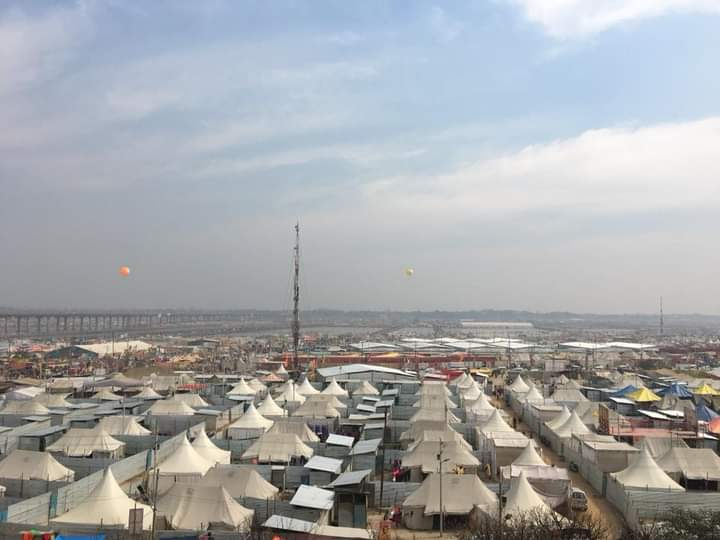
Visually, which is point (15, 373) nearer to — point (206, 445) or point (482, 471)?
point (206, 445)

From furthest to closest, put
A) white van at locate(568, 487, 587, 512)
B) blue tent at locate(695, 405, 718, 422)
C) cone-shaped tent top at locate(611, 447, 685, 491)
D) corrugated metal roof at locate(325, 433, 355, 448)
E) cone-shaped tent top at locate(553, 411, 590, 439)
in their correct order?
blue tent at locate(695, 405, 718, 422)
cone-shaped tent top at locate(553, 411, 590, 439)
corrugated metal roof at locate(325, 433, 355, 448)
cone-shaped tent top at locate(611, 447, 685, 491)
white van at locate(568, 487, 587, 512)

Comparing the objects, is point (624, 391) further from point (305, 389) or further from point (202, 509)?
point (202, 509)

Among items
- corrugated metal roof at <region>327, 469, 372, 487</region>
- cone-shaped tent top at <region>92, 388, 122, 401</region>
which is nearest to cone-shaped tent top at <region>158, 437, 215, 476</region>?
corrugated metal roof at <region>327, 469, 372, 487</region>

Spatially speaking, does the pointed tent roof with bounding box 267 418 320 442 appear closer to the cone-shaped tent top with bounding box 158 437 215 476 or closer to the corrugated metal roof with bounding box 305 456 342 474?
the cone-shaped tent top with bounding box 158 437 215 476

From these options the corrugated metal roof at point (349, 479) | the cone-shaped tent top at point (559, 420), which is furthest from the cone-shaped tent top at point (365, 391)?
the corrugated metal roof at point (349, 479)

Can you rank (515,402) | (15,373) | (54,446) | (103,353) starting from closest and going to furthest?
(54,446), (515,402), (15,373), (103,353)

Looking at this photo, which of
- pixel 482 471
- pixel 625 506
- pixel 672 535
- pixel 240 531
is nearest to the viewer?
pixel 672 535

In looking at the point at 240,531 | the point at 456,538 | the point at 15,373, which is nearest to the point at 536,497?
the point at 456,538
